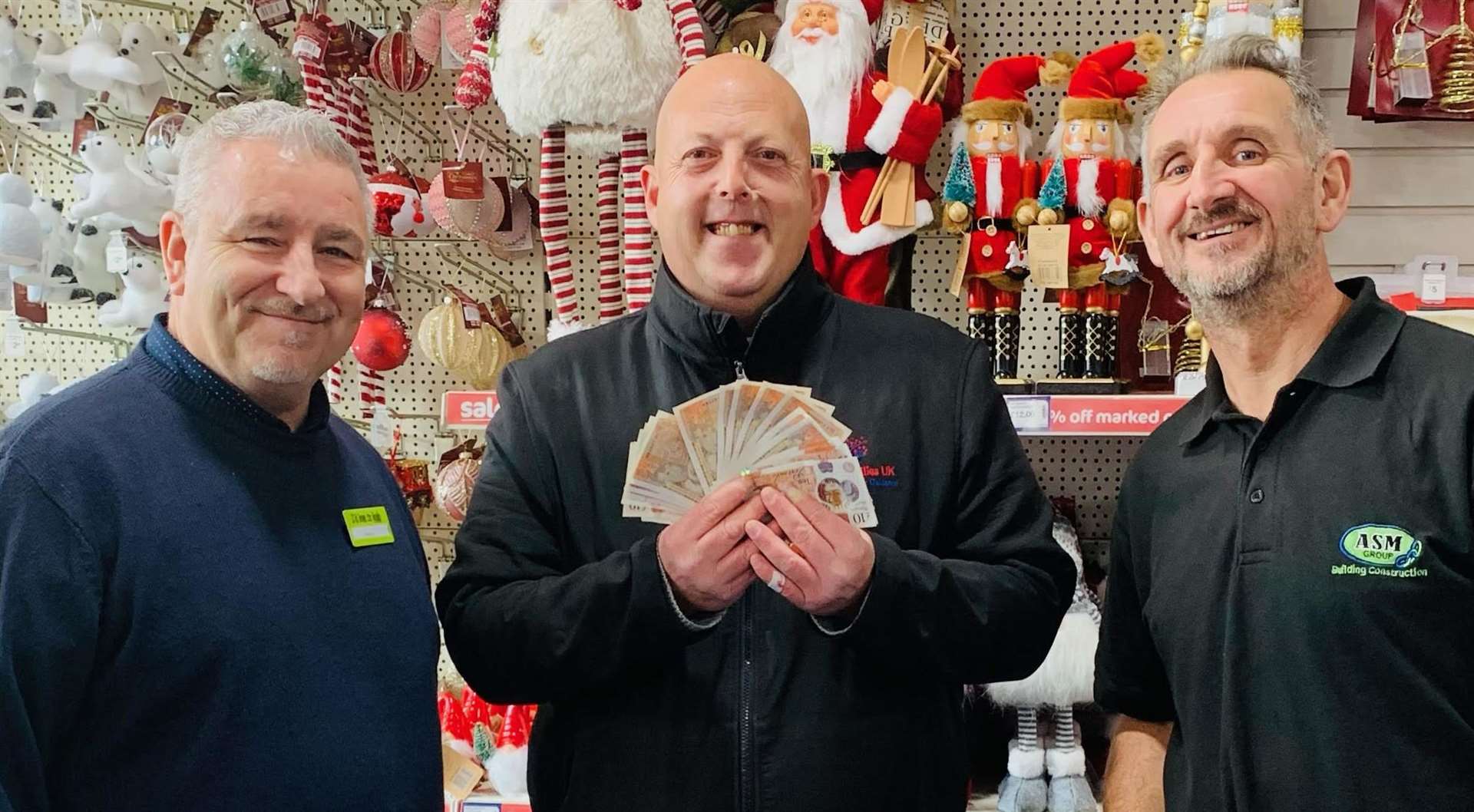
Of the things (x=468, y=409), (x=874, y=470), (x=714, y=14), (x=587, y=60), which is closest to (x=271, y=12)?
(x=587, y=60)

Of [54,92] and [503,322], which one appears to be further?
[54,92]

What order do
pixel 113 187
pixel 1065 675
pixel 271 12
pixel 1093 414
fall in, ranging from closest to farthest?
pixel 1093 414 → pixel 1065 675 → pixel 113 187 → pixel 271 12

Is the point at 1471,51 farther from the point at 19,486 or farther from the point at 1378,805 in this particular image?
the point at 19,486

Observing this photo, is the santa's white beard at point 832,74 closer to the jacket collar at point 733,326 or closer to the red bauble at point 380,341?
the jacket collar at point 733,326

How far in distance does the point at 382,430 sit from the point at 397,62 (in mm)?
945

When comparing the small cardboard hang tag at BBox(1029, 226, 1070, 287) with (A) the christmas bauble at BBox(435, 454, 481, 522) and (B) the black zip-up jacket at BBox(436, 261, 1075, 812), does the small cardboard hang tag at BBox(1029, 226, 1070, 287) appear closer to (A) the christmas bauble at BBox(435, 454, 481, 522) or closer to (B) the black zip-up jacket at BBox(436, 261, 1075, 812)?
(B) the black zip-up jacket at BBox(436, 261, 1075, 812)

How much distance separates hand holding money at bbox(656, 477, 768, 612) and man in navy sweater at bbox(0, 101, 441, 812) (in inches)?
17.1

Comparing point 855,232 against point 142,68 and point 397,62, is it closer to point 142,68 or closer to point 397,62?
point 397,62

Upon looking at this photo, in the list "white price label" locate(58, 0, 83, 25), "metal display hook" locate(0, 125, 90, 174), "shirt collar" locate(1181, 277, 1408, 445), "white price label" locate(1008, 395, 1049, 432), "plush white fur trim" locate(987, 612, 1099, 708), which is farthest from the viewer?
"metal display hook" locate(0, 125, 90, 174)

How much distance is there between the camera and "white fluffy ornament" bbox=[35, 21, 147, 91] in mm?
2775

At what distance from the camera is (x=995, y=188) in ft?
7.85

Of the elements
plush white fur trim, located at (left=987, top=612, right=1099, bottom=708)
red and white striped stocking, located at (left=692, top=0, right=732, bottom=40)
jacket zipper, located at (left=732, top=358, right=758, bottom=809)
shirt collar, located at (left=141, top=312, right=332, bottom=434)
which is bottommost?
plush white fur trim, located at (left=987, top=612, right=1099, bottom=708)

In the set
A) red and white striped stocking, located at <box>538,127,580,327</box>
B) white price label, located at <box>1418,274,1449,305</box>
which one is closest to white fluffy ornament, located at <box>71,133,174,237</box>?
red and white striped stocking, located at <box>538,127,580,327</box>

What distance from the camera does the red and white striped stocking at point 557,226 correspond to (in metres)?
2.52
